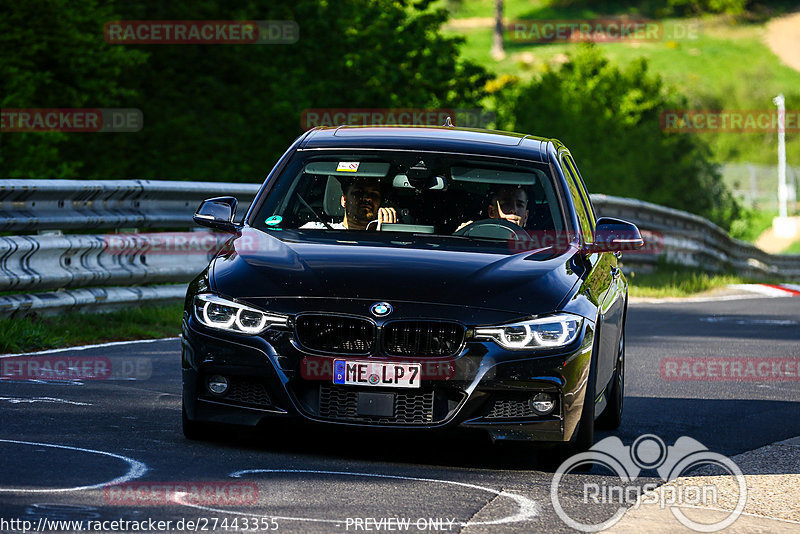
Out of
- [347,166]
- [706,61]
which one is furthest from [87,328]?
[706,61]

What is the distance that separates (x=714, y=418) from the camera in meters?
9.31

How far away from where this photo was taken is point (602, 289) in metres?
7.92

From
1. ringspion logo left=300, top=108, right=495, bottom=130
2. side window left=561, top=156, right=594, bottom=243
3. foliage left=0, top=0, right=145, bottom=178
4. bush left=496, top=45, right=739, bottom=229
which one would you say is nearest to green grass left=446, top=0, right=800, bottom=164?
bush left=496, top=45, right=739, bottom=229

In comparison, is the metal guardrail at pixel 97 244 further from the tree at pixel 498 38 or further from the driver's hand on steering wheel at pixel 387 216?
the tree at pixel 498 38

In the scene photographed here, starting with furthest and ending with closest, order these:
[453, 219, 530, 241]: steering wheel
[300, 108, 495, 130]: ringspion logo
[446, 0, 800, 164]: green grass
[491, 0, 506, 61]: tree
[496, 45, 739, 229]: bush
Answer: [491, 0, 506, 61]: tree
[446, 0, 800, 164]: green grass
[496, 45, 739, 229]: bush
[300, 108, 495, 130]: ringspion logo
[453, 219, 530, 241]: steering wheel

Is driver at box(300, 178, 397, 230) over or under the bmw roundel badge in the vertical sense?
over

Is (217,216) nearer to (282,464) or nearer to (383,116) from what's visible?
(282,464)

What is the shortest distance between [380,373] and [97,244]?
609 cm

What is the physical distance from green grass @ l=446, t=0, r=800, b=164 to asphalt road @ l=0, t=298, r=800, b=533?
313 ft

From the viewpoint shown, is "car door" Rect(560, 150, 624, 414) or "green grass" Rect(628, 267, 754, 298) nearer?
"car door" Rect(560, 150, 624, 414)

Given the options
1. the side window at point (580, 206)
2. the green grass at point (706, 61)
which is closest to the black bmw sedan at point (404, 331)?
the side window at point (580, 206)

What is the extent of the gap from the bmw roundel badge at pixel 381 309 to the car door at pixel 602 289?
1147 mm

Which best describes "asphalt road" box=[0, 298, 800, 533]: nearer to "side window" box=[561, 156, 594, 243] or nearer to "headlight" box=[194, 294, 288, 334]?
"headlight" box=[194, 294, 288, 334]

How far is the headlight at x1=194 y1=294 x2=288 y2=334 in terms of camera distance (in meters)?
6.86
